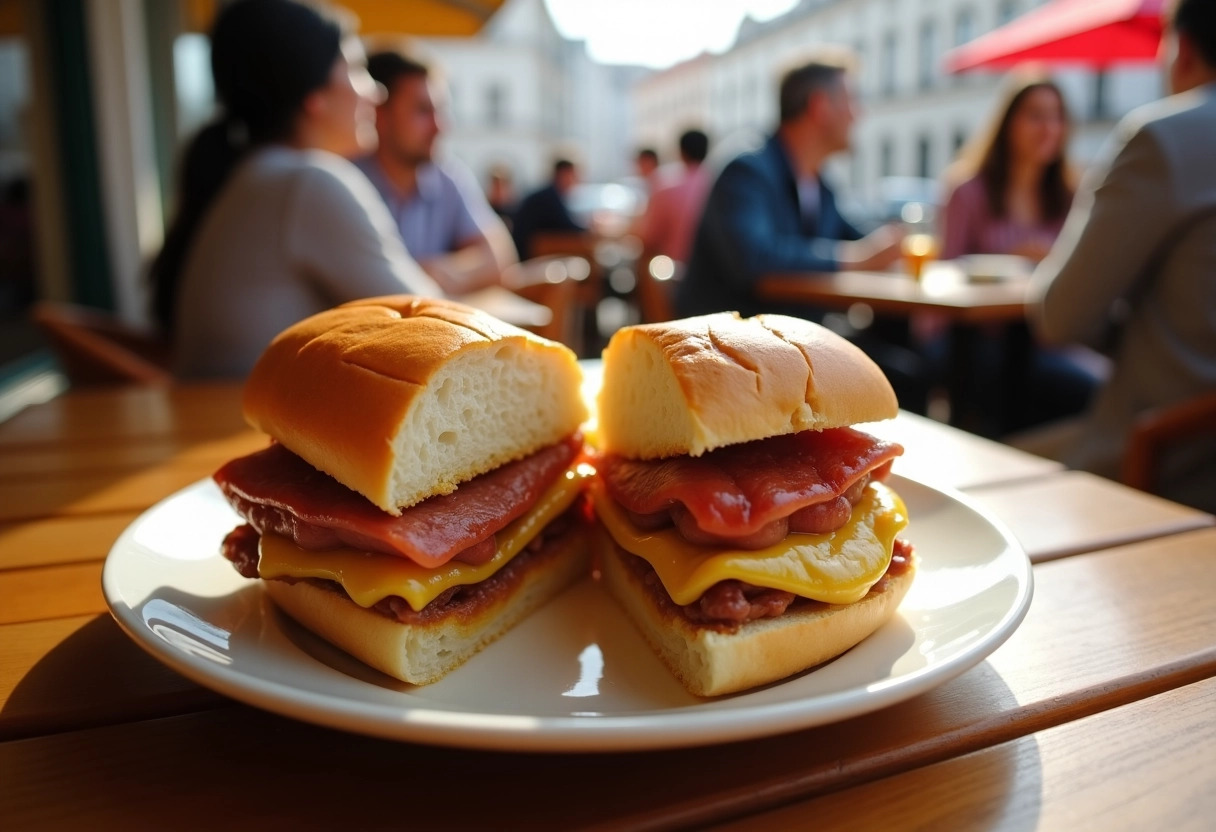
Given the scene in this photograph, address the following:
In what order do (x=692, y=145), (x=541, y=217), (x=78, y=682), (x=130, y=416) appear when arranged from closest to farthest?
(x=78, y=682)
(x=130, y=416)
(x=692, y=145)
(x=541, y=217)

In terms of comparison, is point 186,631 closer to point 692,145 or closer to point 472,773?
point 472,773

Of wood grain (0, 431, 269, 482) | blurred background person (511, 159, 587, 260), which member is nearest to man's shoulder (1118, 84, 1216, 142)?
wood grain (0, 431, 269, 482)

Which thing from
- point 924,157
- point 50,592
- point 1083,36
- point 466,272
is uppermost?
point 924,157

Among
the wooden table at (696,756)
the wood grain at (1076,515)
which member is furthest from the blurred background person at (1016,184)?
the wooden table at (696,756)

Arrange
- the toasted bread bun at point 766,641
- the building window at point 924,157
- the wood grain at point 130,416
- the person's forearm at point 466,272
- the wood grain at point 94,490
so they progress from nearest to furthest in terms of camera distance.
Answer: the toasted bread bun at point 766,641 < the wood grain at point 94,490 < the wood grain at point 130,416 < the person's forearm at point 466,272 < the building window at point 924,157

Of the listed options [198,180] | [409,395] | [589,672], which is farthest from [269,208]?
[589,672]

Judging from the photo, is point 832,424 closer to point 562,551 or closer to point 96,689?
point 562,551

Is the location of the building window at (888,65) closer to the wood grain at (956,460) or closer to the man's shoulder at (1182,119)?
the man's shoulder at (1182,119)
